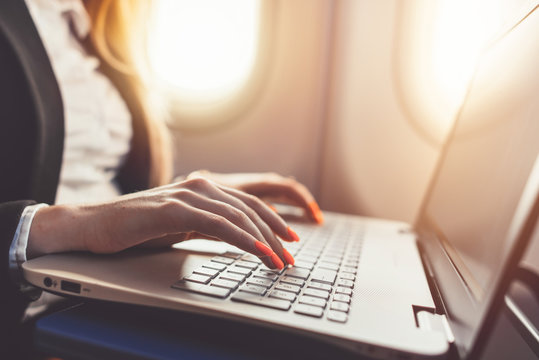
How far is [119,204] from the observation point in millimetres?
427

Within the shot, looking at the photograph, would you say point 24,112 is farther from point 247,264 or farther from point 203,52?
point 203,52

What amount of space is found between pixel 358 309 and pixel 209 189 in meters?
0.22

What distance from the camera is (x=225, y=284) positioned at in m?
0.38

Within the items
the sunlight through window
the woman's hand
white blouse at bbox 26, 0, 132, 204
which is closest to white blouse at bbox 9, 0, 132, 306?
white blouse at bbox 26, 0, 132, 204

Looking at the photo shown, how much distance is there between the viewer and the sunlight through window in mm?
1202

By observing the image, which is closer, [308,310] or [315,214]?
[308,310]

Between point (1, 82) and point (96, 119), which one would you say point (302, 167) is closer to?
point (96, 119)

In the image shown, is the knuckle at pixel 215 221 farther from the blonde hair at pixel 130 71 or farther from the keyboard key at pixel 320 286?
the blonde hair at pixel 130 71

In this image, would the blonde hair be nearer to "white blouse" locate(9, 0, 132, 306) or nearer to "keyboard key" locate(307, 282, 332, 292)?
"white blouse" locate(9, 0, 132, 306)

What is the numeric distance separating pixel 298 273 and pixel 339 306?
0.30 ft

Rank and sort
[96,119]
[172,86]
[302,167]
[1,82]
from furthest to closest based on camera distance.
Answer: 1. [172,86]
2. [302,167]
3. [96,119]
4. [1,82]

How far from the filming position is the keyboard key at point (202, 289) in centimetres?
35

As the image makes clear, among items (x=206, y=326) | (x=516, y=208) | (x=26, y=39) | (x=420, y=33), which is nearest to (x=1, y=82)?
(x=26, y=39)

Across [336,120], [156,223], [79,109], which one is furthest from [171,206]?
[336,120]
